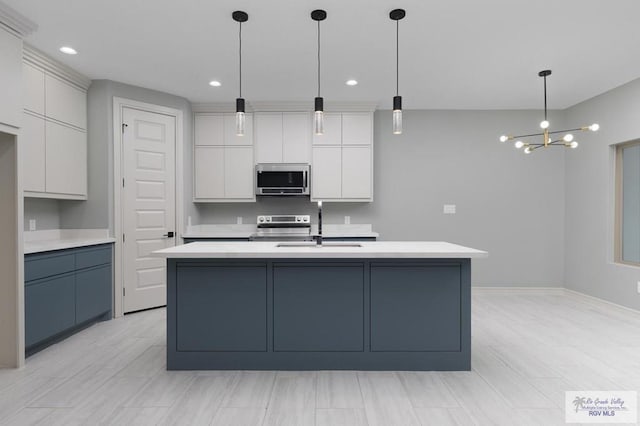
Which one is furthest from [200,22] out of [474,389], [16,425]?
[474,389]

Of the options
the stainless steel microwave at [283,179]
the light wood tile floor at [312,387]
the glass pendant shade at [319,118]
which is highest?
the glass pendant shade at [319,118]

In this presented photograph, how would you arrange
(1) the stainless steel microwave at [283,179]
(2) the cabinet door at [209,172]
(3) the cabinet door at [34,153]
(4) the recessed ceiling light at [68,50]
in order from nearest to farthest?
1. (3) the cabinet door at [34,153]
2. (4) the recessed ceiling light at [68,50]
3. (1) the stainless steel microwave at [283,179]
4. (2) the cabinet door at [209,172]

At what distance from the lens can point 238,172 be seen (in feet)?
15.9

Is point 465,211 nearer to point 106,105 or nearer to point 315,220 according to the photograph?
point 315,220

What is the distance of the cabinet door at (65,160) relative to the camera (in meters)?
3.39

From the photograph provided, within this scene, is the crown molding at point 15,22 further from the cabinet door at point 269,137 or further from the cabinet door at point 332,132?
the cabinet door at point 332,132

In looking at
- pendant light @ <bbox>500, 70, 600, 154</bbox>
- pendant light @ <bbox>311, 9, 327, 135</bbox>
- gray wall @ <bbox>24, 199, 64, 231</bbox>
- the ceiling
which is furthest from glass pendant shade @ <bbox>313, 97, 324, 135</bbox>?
gray wall @ <bbox>24, 199, 64, 231</bbox>

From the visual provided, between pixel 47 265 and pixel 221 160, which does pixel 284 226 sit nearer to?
pixel 221 160

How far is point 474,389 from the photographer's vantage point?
2.30 m

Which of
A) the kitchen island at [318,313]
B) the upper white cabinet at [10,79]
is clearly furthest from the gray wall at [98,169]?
the kitchen island at [318,313]

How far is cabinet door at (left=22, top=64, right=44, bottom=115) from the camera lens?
3146mm

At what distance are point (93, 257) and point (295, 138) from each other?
275 centimetres

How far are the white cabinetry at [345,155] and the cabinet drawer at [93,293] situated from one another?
2664 millimetres

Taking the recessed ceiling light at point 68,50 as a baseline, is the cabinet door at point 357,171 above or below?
below
